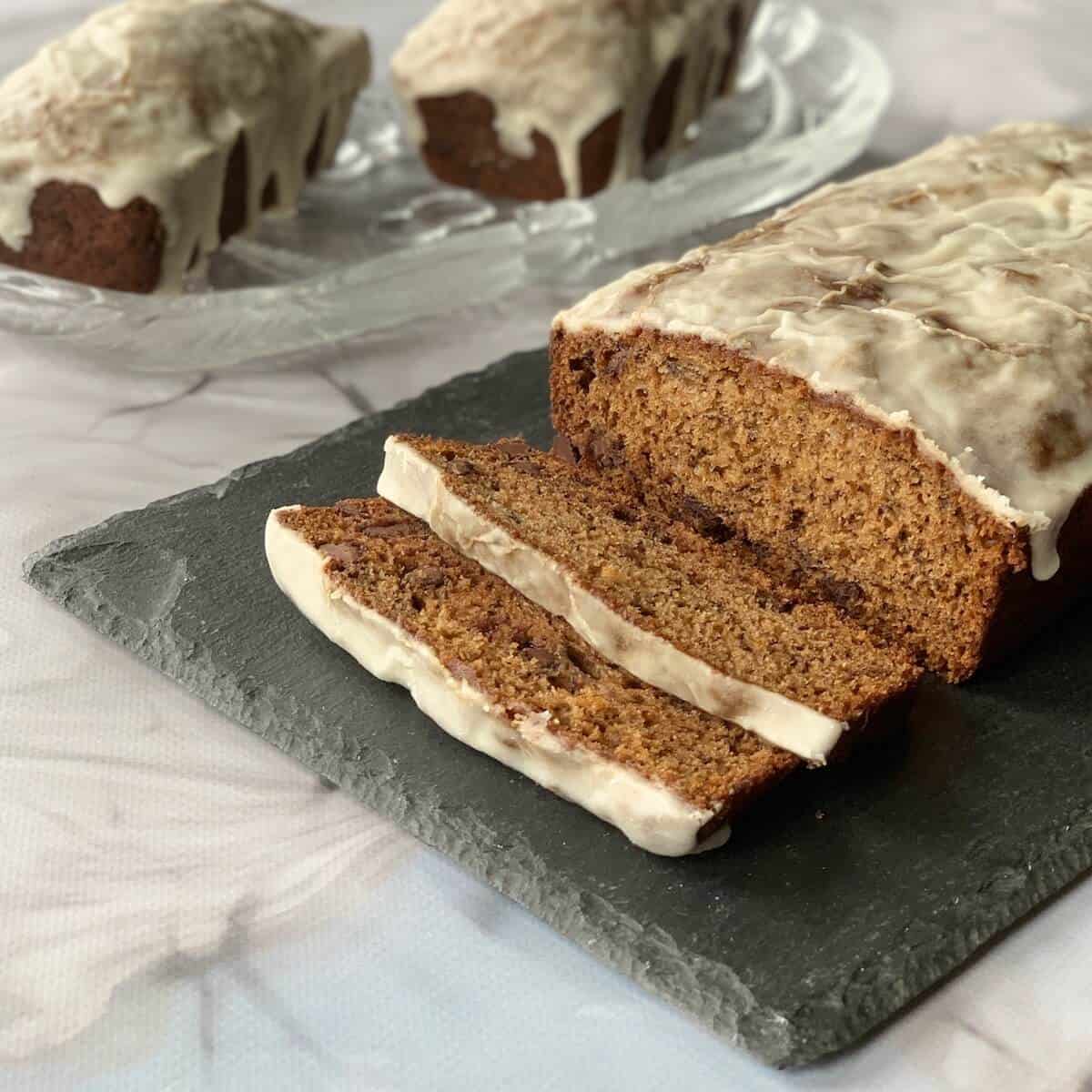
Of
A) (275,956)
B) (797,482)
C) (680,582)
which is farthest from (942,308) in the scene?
(275,956)

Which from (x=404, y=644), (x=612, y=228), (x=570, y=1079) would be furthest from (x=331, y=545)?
(x=612, y=228)

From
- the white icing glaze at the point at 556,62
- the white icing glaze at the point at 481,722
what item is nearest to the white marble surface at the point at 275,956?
the white icing glaze at the point at 481,722

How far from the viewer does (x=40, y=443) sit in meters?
4.57

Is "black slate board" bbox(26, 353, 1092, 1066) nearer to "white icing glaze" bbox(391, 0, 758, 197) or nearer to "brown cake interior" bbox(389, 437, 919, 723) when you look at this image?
"brown cake interior" bbox(389, 437, 919, 723)

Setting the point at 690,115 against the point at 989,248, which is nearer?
the point at 989,248

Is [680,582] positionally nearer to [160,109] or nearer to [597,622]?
[597,622]

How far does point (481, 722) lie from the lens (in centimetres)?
316

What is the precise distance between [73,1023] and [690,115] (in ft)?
13.6

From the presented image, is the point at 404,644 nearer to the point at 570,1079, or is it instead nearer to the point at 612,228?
the point at 570,1079

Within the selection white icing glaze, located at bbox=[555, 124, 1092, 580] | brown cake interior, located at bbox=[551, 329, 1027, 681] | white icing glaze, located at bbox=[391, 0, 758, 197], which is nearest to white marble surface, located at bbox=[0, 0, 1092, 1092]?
brown cake interior, located at bbox=[551, 329, 1027, 681]

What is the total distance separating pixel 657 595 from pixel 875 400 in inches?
22.3

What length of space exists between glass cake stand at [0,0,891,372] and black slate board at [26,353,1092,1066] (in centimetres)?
100

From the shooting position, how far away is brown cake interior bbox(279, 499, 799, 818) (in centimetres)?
304

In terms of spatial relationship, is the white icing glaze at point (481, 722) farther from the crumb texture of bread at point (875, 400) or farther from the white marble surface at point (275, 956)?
the crumb texture of bread at point (875, 400)
